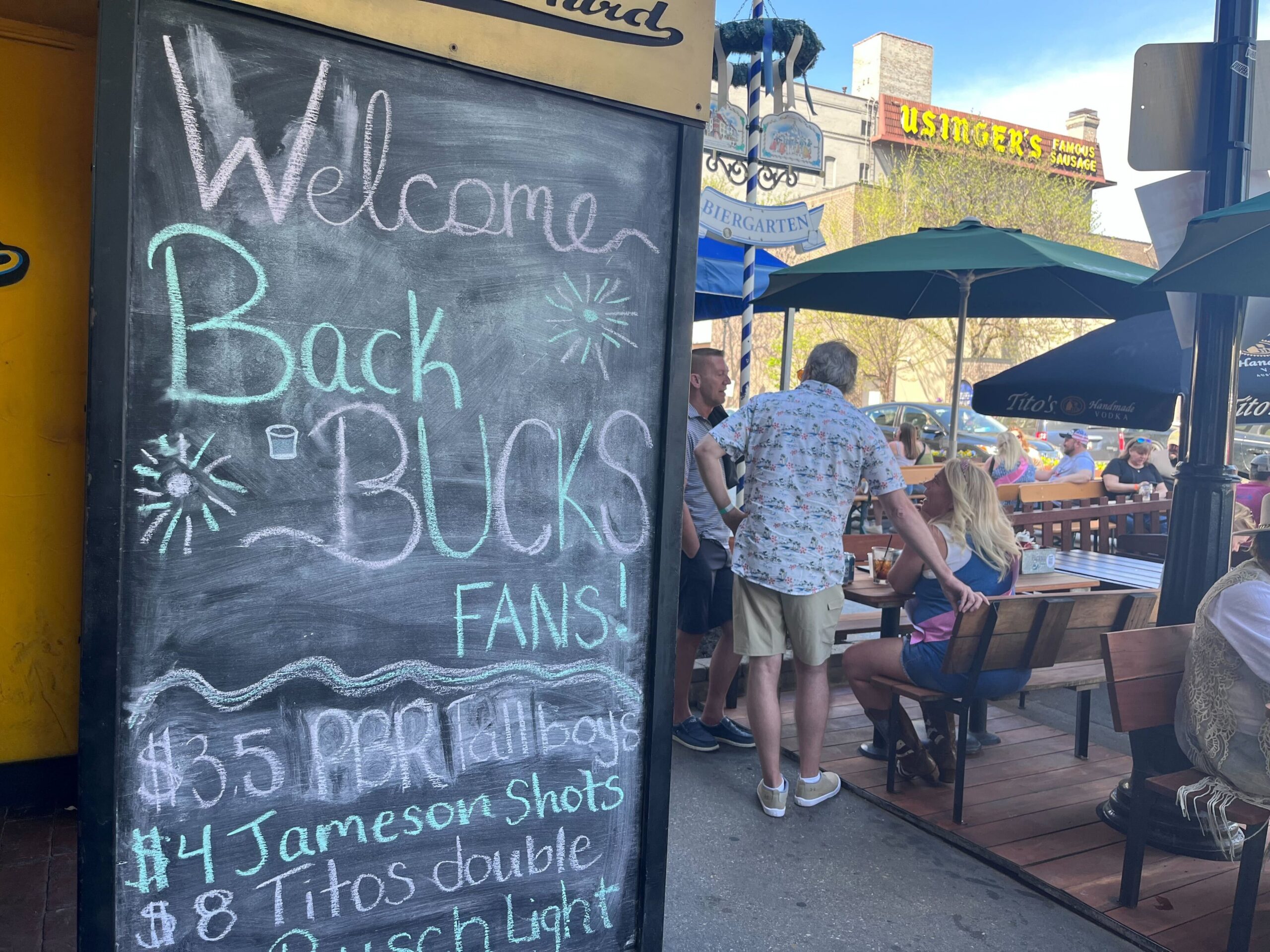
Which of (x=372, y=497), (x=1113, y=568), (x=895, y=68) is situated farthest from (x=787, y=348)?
(x=895, y=68)

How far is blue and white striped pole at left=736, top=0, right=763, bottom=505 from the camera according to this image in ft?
19.7

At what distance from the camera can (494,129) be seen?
78.9 inches

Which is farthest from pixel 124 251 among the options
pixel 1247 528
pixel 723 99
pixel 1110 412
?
pixel 1247 528

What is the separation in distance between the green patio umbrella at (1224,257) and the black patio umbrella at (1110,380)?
8.89ft

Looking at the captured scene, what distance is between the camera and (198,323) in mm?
1722

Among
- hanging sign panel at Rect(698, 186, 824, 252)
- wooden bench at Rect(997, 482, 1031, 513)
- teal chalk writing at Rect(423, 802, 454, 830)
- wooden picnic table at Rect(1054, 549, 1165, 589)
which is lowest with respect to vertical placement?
teal chalk writing at Rect(423, 802, 454, 830)

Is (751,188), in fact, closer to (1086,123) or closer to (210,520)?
(210,520)

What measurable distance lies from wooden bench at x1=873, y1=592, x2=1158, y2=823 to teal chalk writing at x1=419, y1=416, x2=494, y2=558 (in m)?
2.49

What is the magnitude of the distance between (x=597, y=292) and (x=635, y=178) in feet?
0.94

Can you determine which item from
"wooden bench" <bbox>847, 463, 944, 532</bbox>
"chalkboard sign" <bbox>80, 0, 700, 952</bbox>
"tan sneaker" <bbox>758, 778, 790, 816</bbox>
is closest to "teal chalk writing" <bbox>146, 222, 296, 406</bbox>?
"chalkboard sign" <bbox>80, 0, 700, 952</bbox>

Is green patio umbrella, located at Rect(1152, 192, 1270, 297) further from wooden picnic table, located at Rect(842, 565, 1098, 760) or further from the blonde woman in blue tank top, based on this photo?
wooden picnic table, located at Rect(842, 565, 1098, 760)

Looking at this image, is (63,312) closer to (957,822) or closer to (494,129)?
(494,129)

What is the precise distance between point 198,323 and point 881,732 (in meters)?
3.81

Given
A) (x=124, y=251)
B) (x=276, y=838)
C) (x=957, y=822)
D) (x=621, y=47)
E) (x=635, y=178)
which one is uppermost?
(x=621, y=47)
